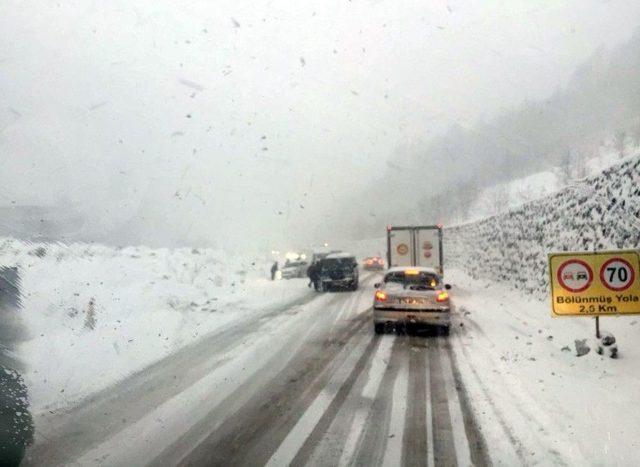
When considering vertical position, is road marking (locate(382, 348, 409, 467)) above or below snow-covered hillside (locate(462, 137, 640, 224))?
below

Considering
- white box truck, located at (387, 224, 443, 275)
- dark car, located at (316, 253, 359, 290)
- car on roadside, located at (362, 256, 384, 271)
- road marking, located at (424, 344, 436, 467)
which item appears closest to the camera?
road marking, located at (424, 344, 436, 467)

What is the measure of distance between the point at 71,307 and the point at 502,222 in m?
16.0

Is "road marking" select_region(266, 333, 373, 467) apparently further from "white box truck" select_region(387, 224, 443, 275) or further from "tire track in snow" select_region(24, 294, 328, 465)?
"white box truck" select_region(387, 224, 443, 275)

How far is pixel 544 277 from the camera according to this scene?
14.4 metres

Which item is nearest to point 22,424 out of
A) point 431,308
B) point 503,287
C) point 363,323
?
point 431,308

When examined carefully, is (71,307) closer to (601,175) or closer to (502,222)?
(601,175)

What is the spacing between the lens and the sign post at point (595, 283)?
764 centimetres

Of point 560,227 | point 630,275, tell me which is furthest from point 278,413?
point 560,227

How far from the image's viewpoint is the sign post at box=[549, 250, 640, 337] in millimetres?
7641

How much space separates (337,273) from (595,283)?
16.2 metres

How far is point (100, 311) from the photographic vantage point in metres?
12.4

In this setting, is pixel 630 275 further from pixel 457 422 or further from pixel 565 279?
pixel 457 422

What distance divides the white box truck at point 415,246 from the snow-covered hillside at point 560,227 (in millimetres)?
2394

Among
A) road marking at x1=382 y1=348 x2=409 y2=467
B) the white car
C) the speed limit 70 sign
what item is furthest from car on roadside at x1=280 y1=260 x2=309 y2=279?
the speed limit 70 sign
